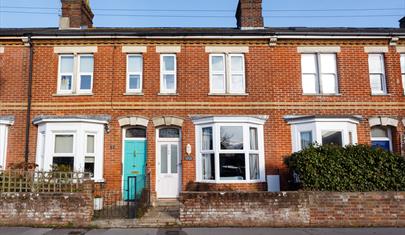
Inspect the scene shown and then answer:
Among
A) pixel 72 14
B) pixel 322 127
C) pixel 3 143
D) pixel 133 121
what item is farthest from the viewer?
pixel 72 14

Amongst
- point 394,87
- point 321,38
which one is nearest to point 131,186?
point 321,38

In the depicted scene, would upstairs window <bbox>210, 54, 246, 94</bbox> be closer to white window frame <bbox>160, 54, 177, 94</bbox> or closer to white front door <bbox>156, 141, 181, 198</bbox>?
white window frame <bbox>160, 54, 177, 94</bbox>

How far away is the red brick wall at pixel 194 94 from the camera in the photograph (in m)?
13.1

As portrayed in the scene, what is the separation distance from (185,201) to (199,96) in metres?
5.16

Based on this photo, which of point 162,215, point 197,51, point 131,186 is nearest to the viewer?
point 162,215

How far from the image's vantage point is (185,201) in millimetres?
9320

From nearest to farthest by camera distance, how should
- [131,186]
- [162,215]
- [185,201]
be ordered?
[185,201], [162,215], [131,186]

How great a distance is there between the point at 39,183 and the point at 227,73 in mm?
7727

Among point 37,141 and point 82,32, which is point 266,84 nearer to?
point 82,32

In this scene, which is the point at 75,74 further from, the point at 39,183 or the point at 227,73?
the point at 227,73

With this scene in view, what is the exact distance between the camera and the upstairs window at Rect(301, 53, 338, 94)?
540 inches

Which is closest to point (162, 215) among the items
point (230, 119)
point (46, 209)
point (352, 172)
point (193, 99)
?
point (46, 209)

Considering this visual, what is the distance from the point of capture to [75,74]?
1352 cm

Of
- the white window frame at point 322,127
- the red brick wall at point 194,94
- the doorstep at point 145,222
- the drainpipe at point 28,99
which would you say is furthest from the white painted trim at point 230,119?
the drainpipe at point 28,99
